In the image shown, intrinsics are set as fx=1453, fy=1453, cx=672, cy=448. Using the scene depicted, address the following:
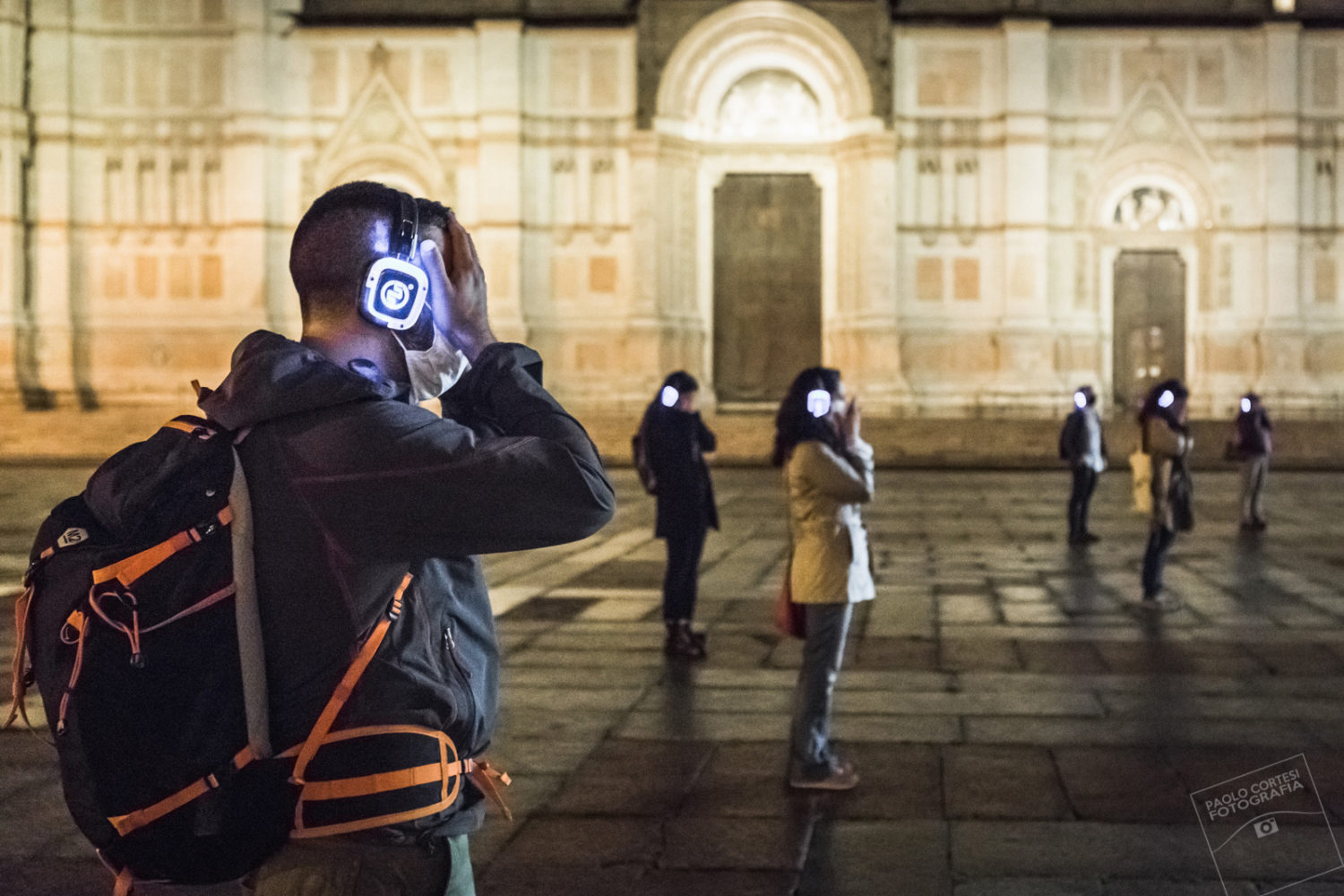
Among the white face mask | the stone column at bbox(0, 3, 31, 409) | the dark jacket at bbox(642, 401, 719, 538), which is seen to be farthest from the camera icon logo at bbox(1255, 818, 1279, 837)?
the stone column at bbox(0, 3, 31, 409)

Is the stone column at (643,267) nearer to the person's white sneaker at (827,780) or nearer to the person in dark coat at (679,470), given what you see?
the person in dark coat at (679,470)

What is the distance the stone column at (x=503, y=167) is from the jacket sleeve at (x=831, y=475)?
22.4 meters

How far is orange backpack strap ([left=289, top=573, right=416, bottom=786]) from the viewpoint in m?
1.94

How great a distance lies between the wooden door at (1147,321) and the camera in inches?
1146

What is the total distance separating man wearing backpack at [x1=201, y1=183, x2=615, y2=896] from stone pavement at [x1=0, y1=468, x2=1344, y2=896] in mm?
2543

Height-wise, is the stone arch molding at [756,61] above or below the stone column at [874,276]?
above

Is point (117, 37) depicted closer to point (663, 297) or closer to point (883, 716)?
point (663, 297)

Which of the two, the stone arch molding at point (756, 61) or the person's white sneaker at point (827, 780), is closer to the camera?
the person's white sneaker at point (827, 780)

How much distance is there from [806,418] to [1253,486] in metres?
10.6

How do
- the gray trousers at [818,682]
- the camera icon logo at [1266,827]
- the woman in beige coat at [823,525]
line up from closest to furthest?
1. the camera icon logo at [1266,827]
2. the gray trousers at [818,682]
3. the woman in beige coat at [823,525]

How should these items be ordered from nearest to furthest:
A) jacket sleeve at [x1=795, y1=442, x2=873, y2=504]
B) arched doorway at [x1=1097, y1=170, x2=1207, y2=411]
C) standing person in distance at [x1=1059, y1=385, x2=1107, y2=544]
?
jacket sleeve at [x1=795, y1=442, x2=873, y2=504], standing person in distance at [x1=1059, y1=385, x2=1107, y2=544], arched doorway at [x1=1097, y1=170, x2=1207, y2=411]

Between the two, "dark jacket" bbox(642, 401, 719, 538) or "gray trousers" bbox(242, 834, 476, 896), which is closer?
Result: "gray trousers" bbox(242, 834, 476, 896)

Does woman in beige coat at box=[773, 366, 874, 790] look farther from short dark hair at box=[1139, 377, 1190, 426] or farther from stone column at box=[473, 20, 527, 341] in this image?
stone column at box=[473, 20, 527, 341]

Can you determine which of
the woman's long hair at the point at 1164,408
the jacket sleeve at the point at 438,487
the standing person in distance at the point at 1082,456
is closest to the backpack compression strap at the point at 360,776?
the jacket sleeve at the point at 438,487
